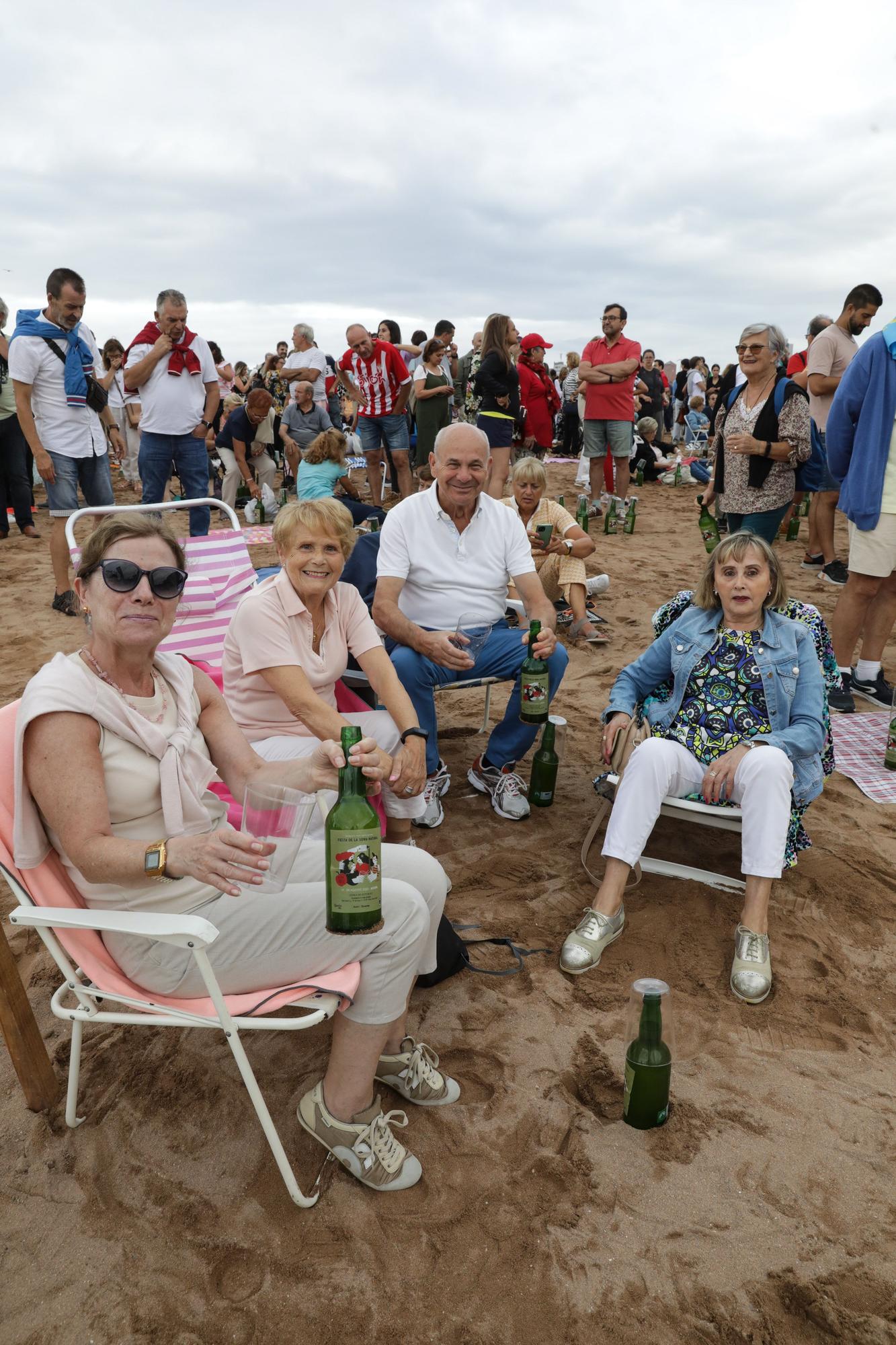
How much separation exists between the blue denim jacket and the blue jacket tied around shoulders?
6.13ft

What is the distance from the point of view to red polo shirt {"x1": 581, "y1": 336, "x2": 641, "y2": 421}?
8.59 metres

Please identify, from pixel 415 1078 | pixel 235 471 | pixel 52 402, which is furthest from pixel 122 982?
pixel 235 471

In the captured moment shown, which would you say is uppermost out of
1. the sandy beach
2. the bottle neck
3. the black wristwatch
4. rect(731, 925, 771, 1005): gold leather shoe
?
the black wristwatch

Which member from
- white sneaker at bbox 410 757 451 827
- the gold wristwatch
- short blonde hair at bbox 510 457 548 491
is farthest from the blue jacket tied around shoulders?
the gold wristwatch

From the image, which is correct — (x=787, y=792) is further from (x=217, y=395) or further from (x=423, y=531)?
(x=217, y=395)

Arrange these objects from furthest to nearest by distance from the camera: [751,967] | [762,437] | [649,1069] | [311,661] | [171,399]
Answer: [171,399] < [762,437] < [311,661] < [751,967] < [649,1069]

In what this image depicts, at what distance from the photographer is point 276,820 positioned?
71.8 inches

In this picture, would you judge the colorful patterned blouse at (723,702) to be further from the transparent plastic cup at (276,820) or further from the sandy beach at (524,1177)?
the transparent plastic cup at (276,820)

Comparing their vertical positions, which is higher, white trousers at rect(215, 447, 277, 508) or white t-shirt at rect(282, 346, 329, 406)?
white t-shirt at rect(282, 346, 329, 406)

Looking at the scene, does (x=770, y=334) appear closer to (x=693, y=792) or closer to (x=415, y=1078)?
(x=693, y=792)

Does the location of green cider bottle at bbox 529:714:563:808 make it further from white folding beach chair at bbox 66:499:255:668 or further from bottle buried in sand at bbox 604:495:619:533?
bottle buried in sand at bbox 604:495:619:533

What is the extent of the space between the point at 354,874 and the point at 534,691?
1.95m

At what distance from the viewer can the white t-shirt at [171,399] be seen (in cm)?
630

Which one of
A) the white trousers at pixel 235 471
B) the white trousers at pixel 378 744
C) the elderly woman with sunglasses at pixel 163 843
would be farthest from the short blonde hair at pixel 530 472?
the white trousers at pixel 235 471
